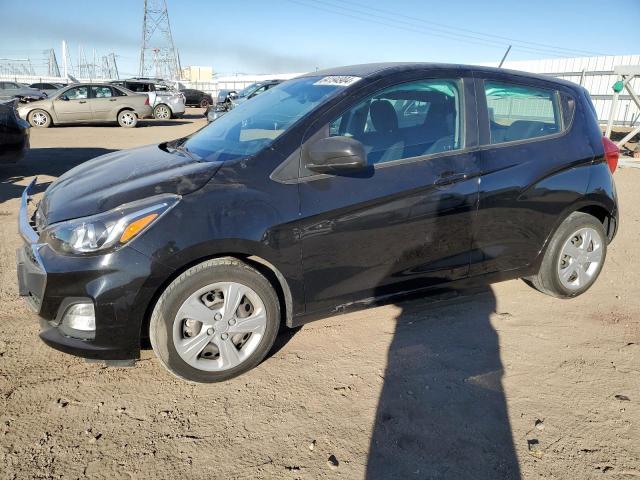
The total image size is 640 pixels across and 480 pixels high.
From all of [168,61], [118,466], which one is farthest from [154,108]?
[168,61]

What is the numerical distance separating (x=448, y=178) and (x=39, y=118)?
59.2 ft

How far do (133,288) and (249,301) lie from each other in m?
0.63

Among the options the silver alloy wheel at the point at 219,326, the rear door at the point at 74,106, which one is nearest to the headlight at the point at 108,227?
the silver alloy wheel at the point at 219,326

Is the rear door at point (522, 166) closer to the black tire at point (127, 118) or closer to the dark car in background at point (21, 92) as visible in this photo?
the black tire at point (127, 118)

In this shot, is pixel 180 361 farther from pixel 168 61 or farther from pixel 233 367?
pixel 168 61

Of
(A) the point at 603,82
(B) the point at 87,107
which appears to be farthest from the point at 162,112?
(A) the point at 603,82

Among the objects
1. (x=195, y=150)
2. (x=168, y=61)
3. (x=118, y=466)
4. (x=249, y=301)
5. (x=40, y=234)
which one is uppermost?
(x=168, y=61)

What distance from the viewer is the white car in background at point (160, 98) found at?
2119cm

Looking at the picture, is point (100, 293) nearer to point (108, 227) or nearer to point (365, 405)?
point (108, 227)

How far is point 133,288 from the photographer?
2396 mm

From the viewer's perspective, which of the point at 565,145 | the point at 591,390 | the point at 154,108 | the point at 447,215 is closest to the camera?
the point at 591,390

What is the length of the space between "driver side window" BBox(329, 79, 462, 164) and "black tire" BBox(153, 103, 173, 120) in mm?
20445

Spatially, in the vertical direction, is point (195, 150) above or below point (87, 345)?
above

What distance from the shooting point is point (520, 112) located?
3611mm
